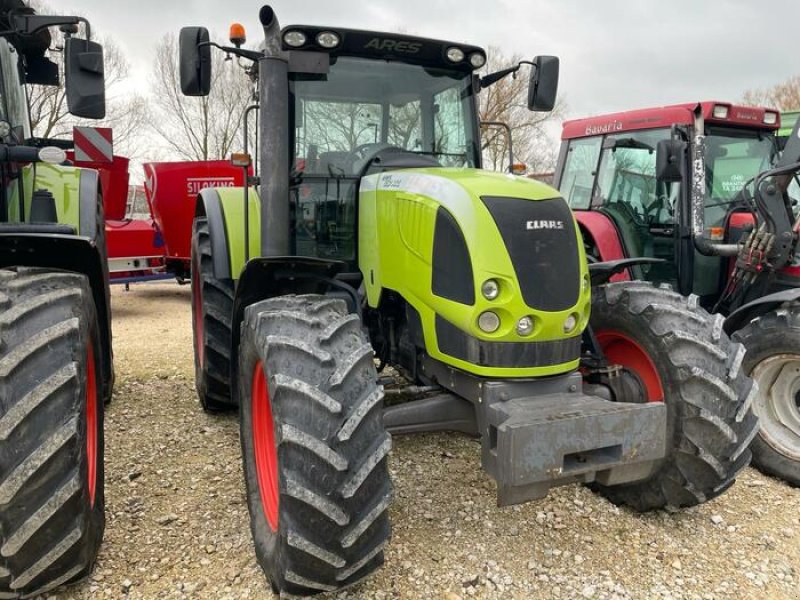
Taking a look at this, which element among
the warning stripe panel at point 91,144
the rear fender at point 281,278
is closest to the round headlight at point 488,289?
the rear fender at point 281,278

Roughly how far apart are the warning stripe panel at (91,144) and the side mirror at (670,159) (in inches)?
154

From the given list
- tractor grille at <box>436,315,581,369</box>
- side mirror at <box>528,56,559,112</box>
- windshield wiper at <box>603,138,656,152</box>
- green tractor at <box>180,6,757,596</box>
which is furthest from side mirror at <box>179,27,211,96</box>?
windshield wiper at <box>603,138,656,152</box>

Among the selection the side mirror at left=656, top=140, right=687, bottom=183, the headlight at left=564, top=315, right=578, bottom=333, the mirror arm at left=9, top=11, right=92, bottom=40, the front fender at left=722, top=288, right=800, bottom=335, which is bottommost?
the front fender at left=722, top=288, right=800, bottom=335

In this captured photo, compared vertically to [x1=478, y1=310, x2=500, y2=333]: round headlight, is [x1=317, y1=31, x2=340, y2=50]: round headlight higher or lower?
higher

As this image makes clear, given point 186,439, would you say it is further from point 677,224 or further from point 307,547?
point 677,224

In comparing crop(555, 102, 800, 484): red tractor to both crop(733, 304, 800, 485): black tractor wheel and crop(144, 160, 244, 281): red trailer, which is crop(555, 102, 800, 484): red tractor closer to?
crop(733, 304, 800, 485): black tractor wheel

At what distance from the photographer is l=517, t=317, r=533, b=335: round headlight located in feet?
8.52

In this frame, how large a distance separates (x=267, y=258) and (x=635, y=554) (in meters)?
2.15

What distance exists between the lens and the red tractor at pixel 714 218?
3.99 m

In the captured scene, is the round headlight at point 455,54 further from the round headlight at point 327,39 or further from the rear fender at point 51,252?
the rear fender at point 51,252

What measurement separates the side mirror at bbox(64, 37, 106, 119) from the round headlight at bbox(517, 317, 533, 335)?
2.21m

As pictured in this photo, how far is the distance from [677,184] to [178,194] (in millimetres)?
6400

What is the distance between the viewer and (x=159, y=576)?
2.65 meters

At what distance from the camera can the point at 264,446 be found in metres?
2.88
